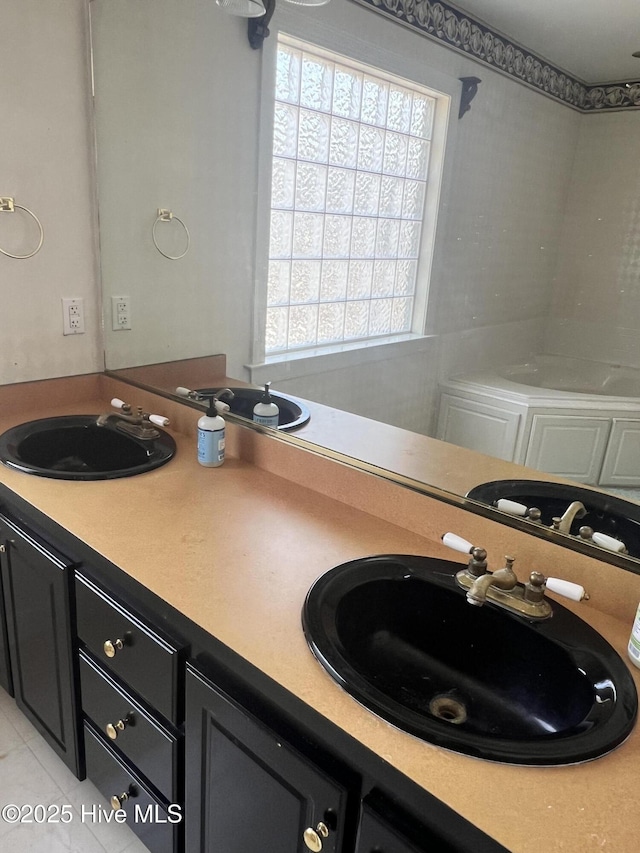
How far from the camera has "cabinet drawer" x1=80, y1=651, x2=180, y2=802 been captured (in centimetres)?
115

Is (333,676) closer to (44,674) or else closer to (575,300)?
(575,300)

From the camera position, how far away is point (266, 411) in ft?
5.62

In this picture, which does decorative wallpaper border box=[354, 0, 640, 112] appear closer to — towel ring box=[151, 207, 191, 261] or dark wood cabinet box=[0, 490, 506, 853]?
towel ring box=[151, 207, 191, 261]

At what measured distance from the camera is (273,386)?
5.60ft

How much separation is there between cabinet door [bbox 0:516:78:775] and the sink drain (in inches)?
31.4

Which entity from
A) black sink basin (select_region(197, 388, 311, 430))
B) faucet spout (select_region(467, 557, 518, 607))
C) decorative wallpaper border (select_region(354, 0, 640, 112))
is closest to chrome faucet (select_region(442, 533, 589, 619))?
faucet spout (select_region(467, 557, 518, 607))

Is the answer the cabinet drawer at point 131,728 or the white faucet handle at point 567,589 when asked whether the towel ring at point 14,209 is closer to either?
the cabinet drawer at point 131,728

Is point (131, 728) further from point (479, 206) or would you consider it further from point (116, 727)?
point (479, 206)

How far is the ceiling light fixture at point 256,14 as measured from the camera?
1524 millimetres

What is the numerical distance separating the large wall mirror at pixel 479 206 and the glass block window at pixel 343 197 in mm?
47

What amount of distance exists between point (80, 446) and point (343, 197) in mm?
1160

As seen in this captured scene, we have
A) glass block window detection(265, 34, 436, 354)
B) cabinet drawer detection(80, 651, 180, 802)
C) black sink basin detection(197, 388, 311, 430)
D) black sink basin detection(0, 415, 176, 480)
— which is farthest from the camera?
black sink basin detection(0, 415, 176, 480)

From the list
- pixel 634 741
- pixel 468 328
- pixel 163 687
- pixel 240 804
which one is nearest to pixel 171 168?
pixel 468 328

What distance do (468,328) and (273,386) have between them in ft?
2.11
